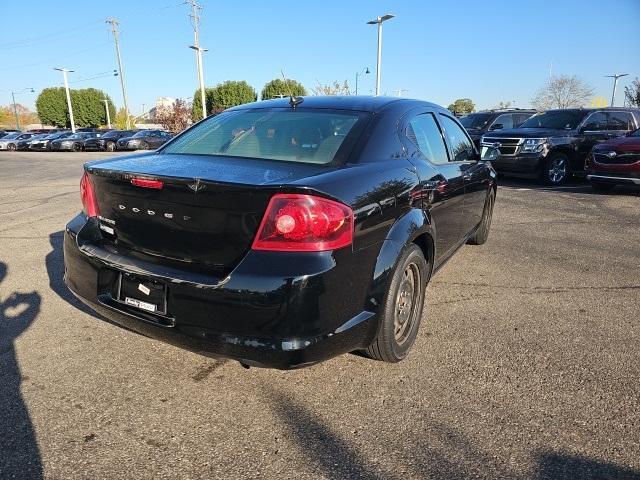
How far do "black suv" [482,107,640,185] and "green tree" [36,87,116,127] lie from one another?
80.3 metres

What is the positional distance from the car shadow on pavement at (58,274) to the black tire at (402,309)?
2168mm

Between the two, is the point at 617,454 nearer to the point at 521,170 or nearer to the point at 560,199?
the point at 560,199

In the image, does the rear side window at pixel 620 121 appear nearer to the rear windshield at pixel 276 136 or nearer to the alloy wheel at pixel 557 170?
the alloy wheel at pixel 557 170

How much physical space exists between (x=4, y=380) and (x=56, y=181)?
1133 centimetres

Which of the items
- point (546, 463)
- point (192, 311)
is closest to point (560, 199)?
point (546, 463)

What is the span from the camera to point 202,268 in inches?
92.8

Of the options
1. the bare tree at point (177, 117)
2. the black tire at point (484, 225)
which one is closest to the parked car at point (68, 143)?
the bare tree at point (177, 117)

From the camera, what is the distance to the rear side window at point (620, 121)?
1190cm

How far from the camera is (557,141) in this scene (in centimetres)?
1103

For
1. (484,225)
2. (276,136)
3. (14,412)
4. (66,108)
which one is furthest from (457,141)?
(66,108)

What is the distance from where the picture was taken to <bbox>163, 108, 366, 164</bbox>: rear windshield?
9.54ft

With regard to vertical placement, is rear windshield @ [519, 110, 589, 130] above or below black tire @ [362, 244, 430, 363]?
above

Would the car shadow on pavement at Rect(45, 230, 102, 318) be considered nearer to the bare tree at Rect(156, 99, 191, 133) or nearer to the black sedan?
the black sedan

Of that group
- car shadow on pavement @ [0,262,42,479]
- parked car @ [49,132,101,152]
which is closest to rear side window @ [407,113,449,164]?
car shadow on pavement @ [0,262,42,479]
